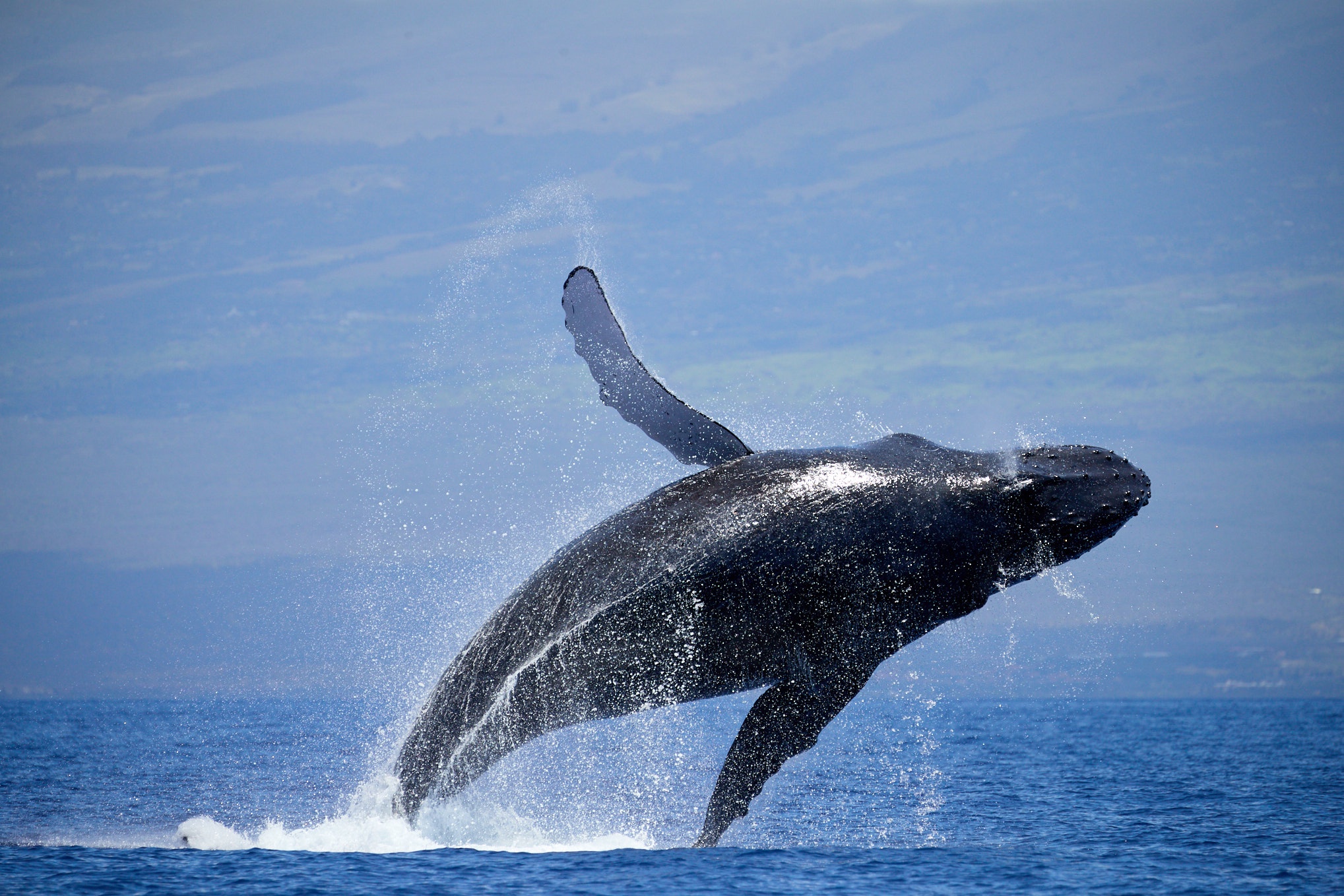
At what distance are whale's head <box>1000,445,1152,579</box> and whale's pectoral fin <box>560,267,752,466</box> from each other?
2264 mm

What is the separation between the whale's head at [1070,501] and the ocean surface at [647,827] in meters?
4.13

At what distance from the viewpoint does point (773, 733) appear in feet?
32.3

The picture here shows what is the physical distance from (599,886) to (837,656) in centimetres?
332

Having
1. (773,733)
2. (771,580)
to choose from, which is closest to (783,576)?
(771,580)

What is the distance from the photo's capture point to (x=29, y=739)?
5000 cm

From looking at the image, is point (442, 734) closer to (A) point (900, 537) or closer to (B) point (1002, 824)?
(A) point (900, 537)

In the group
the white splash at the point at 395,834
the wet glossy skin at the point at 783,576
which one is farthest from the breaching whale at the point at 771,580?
the white splash at the point at 395,834

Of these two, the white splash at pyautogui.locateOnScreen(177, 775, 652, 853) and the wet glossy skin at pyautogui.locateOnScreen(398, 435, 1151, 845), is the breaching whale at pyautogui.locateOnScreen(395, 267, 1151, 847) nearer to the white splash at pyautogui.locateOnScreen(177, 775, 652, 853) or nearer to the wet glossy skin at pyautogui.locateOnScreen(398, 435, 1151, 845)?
the wet glossy skin at pyautogui.locateOnScreen(398, 435, 1151, 845)

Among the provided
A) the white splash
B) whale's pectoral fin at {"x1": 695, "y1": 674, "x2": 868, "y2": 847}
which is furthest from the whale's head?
the white splash

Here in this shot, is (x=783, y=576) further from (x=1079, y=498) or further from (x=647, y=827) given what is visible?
(x=647, y=827)

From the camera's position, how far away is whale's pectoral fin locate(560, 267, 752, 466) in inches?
396

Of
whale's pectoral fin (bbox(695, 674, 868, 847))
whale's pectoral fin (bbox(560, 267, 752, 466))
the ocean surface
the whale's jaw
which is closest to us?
the whale's jaw

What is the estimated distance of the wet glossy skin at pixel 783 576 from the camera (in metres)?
9.16

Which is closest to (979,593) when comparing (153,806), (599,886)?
(599,886)
